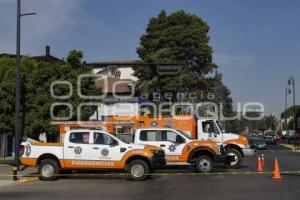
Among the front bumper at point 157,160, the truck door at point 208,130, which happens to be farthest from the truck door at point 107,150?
the truck door at point 208,130

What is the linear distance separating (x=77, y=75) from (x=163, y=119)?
5.58 meters

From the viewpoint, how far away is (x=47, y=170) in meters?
21.2

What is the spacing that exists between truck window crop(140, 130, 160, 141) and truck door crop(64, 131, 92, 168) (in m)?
3.83

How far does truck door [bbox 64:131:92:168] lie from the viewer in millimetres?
21125

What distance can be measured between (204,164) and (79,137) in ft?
18.2

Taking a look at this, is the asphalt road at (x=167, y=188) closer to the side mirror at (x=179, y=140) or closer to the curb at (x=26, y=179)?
the curb at (x=26, y=179)

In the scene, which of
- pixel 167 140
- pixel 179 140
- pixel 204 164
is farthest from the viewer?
pixel 167 140

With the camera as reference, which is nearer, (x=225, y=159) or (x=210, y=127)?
(x=225, y=159)

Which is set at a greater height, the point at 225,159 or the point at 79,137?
the point at 79,137

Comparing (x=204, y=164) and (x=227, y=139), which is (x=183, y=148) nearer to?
(x=204, y=164)

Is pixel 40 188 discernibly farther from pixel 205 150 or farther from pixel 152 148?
pixel 205 150

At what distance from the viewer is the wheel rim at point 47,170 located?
69.4ft

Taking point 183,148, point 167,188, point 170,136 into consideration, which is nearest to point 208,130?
point 170,136

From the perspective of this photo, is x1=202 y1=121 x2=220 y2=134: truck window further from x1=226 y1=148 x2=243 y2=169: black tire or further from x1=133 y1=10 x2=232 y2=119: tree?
x1=133 y1=10 x2=232 y2=119: tree
